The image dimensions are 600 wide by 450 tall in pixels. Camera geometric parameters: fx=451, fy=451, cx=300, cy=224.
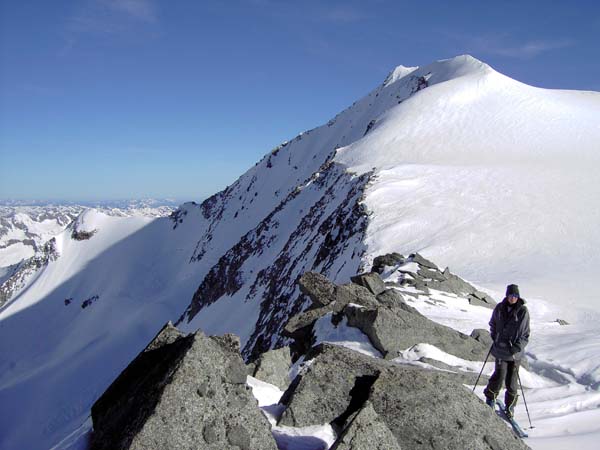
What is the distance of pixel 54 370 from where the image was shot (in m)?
64.5

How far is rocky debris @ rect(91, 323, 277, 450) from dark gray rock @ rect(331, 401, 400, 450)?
32.6 inches

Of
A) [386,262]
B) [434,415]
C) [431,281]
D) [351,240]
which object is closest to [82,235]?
[351,240]

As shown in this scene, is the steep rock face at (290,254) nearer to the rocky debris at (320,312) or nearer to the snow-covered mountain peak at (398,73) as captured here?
the rocky debris at (320,312)

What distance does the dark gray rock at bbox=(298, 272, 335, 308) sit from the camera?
13180 mm

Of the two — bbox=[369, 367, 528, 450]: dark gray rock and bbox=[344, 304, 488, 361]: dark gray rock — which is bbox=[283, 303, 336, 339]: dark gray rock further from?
bbox=[369, 367, 528, 450]: dark gray rock

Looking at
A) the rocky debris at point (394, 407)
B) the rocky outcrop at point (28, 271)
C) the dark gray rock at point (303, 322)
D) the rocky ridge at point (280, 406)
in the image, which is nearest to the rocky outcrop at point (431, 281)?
the dark gray rock at point (303, 322)

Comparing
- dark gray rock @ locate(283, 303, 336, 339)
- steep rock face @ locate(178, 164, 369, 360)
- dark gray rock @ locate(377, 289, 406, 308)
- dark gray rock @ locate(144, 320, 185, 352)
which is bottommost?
steep rock face @ locate(178, 164, 369, 360)

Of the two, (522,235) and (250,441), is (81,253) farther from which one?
(250,441)

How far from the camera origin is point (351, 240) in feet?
88.0

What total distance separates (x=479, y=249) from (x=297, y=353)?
15360 mm

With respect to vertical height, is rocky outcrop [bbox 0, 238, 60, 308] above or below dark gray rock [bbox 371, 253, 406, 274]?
below

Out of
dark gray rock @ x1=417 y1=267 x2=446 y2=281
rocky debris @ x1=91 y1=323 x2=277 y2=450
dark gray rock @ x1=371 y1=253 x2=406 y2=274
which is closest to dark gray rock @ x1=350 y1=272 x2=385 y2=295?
dark gray rock @ x1=417 y1=267 x2=446 y2=281

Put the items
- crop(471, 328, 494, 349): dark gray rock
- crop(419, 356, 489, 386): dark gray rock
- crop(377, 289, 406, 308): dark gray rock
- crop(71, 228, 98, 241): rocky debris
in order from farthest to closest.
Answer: crop(71, 228, 98, 241): rocky debris < crop(377, 289, 406, 308): dark gray rock < crop(471, 328, 494, 349): dark gray rock < crop(419, 356, 489, 386): dark gray rock

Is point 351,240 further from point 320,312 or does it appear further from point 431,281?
point 320,312
